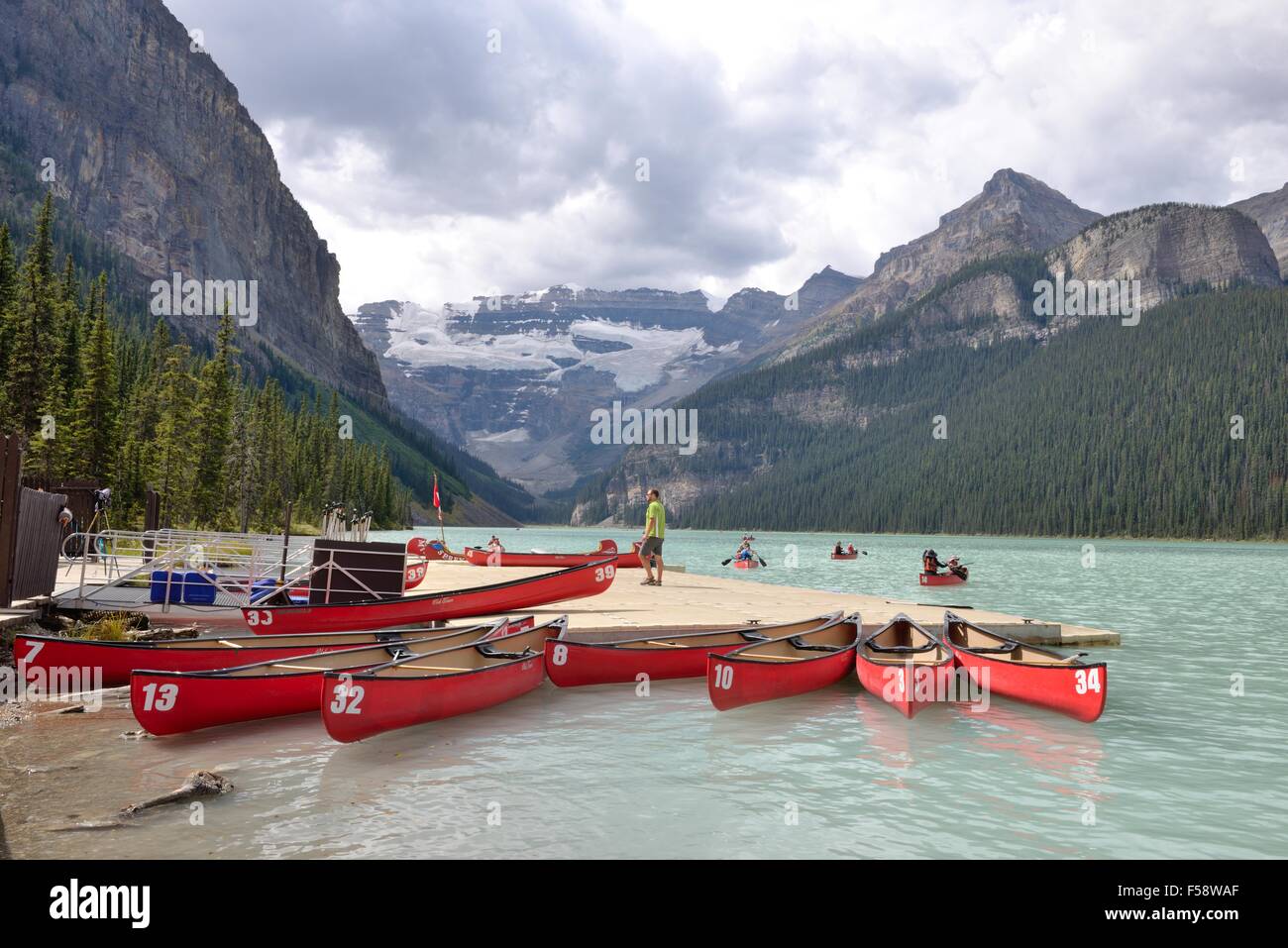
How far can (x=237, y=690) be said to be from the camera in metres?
13.0

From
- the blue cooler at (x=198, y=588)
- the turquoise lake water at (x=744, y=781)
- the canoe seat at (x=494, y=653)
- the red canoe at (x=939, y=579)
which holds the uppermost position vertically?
the blue cooler at (x=198, y=588)

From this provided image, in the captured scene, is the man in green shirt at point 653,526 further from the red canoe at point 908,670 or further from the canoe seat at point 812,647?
the red canoe at point 908,670

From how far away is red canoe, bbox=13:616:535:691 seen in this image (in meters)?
14.7

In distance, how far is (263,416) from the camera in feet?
353

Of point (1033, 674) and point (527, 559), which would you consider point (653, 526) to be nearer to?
point (1033, 674)

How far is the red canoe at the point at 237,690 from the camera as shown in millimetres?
12055

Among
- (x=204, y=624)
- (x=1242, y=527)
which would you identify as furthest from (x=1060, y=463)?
(x=204, y=624)

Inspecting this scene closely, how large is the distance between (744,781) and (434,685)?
504cm

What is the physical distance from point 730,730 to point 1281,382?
212 meters

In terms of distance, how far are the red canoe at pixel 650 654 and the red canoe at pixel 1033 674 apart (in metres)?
A: 2.95

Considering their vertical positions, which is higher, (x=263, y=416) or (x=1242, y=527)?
(x=263, y=416)

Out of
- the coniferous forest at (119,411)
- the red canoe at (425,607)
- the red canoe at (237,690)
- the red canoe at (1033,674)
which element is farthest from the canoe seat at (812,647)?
the coniferous forest at (119,411)

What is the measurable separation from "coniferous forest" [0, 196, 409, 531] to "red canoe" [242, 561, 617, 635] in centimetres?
3866
